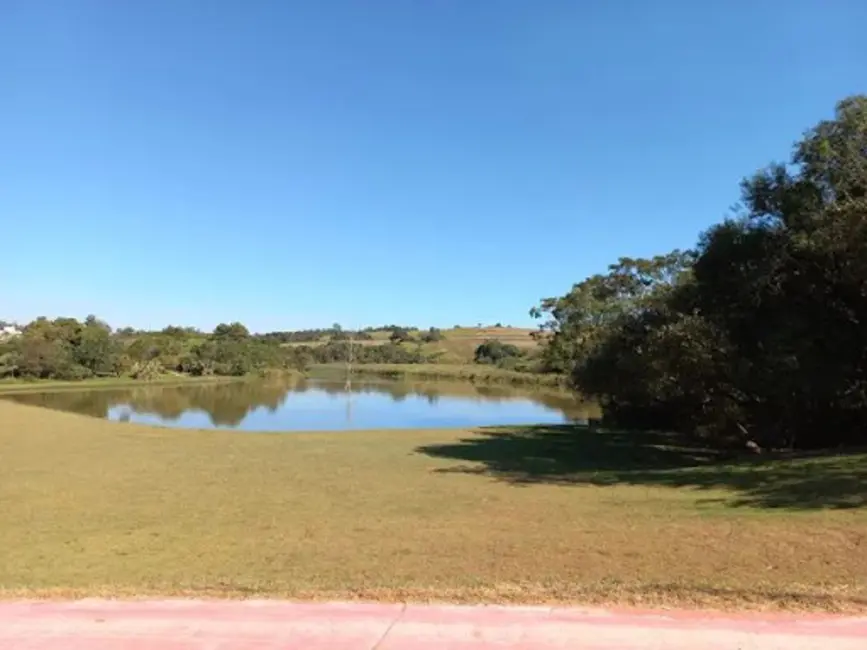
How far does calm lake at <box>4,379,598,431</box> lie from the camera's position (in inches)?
2116

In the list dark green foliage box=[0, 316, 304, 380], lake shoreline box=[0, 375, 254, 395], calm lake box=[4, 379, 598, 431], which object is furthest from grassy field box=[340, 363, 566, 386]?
lake shoreline box=[0, 375, 254, 395]

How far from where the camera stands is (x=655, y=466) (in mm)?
24844

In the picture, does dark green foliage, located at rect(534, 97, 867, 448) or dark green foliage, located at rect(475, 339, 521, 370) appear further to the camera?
dark green foliage, located at rect(475, 339, 521, 370)

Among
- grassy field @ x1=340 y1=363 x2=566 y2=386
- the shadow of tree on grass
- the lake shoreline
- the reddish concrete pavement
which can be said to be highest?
grassy field @ x1=340 y1=363 x2=566 y2=386

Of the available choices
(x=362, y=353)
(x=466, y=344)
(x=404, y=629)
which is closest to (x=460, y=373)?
(x=466, y=344)

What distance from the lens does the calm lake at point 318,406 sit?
53.8 metres

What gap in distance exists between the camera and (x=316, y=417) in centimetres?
5819

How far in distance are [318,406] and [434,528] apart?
60625 millimetres

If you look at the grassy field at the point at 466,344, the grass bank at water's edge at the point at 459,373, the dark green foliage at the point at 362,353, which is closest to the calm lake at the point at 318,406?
the grass bank at water's edge at the point at 459,373

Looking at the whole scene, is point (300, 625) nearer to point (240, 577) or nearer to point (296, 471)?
point (240, 577)

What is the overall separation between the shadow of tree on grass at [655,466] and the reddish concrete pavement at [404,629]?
25.7 ft

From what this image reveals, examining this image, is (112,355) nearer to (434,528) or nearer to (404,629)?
(434,528)

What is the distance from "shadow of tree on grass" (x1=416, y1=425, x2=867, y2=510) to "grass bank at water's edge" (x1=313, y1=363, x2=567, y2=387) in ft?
Result: 195

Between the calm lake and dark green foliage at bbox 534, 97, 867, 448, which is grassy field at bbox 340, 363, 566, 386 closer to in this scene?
the calm lake
